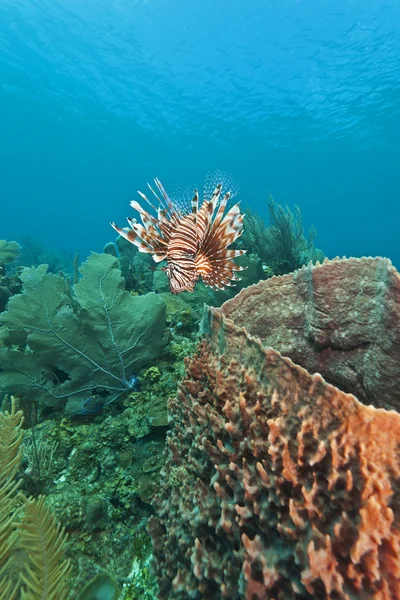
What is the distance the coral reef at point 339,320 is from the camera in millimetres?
2205

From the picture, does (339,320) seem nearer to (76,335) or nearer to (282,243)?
(76,335)

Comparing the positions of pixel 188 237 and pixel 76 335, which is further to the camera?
pixel 188 237

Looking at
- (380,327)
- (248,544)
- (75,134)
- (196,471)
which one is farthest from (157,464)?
(75,134)

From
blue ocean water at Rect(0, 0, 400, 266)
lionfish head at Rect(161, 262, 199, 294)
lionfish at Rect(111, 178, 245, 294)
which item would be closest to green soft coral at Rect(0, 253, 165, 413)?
lionfish head at Rect(161, 262, 199, 294)

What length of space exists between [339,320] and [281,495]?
1.66 meters

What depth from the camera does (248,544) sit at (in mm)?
1146

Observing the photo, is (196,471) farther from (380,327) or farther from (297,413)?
(380,327)

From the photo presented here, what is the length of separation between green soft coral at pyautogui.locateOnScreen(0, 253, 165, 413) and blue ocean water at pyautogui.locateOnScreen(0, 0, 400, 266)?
463 cm

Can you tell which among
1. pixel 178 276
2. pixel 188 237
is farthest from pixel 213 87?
pixel 178 276

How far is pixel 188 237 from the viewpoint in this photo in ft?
11.3

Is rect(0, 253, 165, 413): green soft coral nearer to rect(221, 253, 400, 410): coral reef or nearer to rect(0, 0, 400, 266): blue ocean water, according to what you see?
rect(221, 253, 400, 410): coral reef

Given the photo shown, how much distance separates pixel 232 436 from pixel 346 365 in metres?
1.48

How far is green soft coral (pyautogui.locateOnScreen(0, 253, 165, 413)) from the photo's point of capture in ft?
10.6

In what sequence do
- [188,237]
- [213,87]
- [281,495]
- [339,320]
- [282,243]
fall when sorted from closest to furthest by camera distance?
1. [281,495]
2. [339,320]
3. [188,237]
4. [282,243]
5. [213,87]
